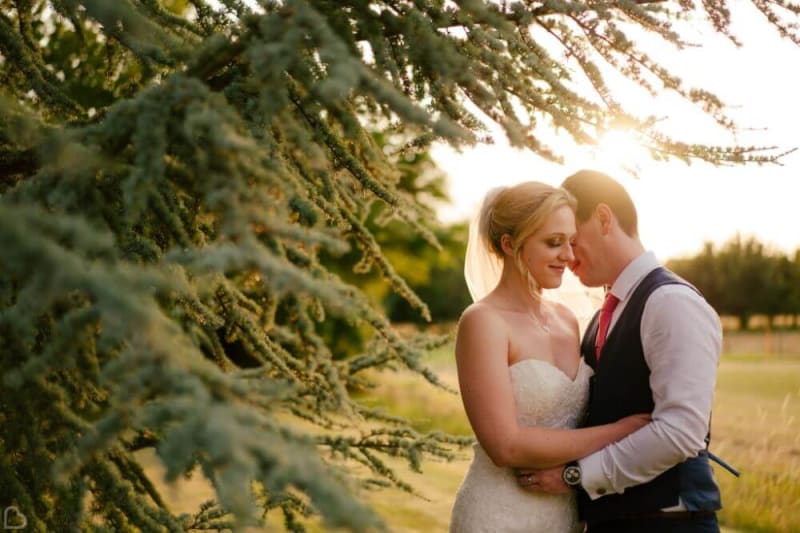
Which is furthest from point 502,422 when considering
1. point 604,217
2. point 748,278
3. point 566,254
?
point 748,278

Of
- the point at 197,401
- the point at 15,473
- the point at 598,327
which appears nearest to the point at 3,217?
the point at 197,401

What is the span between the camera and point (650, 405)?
3.29m

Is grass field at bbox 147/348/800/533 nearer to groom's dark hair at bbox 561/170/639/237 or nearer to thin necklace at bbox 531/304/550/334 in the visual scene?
thin necklace at bbox 531/304/550/334

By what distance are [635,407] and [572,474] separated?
15.1 inches

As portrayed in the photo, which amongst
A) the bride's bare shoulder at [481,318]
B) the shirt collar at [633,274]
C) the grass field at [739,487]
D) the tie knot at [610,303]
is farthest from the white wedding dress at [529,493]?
the grass field at [739,487]

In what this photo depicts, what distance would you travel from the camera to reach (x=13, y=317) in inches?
71.3

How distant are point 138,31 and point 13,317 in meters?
0.79

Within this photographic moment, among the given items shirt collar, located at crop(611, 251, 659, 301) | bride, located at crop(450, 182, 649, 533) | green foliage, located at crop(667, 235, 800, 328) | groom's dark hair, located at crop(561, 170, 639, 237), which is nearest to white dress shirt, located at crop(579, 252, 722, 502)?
bride, located at crop(450, 182, 649, 533)

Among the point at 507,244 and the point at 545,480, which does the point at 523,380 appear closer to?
the point at 545,480

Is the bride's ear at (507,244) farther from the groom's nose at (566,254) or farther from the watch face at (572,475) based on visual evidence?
the watch face at (572,475)

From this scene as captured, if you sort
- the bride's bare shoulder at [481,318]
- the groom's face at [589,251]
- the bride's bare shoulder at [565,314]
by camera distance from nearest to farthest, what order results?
the bride's bare shoulder at [481,318], the groom's face at [589,251], the bride's bare shoulder at [565,314]

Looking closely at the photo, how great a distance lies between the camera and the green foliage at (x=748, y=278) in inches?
2154

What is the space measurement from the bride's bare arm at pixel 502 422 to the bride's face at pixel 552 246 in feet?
1.20

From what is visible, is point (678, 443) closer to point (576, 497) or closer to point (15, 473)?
point (576, 497)
